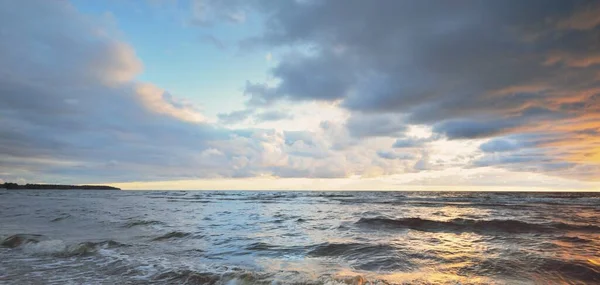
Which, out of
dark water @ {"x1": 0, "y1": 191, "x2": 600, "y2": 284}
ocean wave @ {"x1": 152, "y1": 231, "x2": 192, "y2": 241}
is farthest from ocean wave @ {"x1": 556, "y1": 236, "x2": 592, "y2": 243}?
ocean wave @ {"x1": 152, "y1": 231, "x2": 192, "y2": 241}

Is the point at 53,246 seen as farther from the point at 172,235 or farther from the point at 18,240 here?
the point at 172,235

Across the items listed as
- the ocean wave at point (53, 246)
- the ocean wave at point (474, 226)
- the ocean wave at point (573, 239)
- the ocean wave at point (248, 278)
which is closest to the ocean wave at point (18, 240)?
the ocean wave at point (53, 246)

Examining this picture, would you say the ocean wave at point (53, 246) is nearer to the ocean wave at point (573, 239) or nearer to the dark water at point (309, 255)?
the dark water at point (309, 255)

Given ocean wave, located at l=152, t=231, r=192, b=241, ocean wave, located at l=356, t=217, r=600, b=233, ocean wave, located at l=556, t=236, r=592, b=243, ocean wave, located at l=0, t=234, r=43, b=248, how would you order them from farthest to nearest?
ocean wave, located at l=356, t=217, r=600, b=233
ocean wave, located at l=152, t=231, r=192, b=241
ocean wave, located at l=0, t=234, r=43, b=248
ocean wave, located at l=556, t=236, r=592, b=243

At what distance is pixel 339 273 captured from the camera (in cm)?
805

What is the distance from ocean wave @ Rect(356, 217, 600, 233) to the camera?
15.9 m

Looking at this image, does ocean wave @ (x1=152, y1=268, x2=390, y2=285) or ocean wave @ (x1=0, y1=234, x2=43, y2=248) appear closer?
ocean wave @ (x1=152, y1=268, x2=390, y2=285)

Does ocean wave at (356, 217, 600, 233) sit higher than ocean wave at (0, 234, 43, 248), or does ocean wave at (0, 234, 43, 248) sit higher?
ocean wave at (356, 217, 600, 233)

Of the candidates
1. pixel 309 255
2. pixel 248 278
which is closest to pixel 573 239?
pixel 309 255

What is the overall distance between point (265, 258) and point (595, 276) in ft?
26.9

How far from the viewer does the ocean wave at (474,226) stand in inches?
626

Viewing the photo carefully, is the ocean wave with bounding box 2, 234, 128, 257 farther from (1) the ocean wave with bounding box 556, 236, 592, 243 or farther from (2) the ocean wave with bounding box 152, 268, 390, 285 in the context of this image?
(1) the ocean wave with bounding box 556, 236, 592, 243

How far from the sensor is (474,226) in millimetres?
17484

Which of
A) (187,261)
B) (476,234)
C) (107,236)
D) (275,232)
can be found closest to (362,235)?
(275,232)
